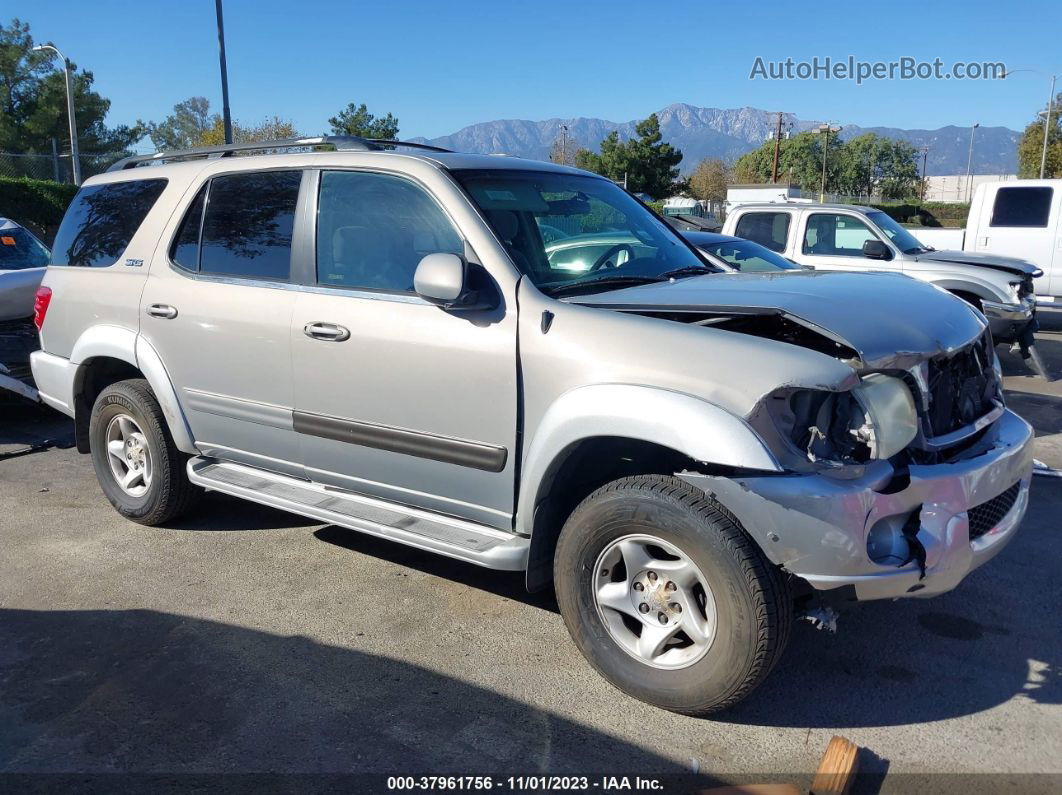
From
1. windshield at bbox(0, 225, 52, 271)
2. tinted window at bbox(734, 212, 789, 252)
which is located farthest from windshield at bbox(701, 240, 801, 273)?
windshield at bbox(0, 225, 52, 271)

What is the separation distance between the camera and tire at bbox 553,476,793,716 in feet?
9.39

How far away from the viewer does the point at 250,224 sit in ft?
14.6

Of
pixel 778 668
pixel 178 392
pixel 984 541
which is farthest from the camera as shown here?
pixel 178 392

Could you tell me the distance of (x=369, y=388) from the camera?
3793mm

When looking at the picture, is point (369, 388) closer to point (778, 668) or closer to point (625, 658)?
point (625, 658)

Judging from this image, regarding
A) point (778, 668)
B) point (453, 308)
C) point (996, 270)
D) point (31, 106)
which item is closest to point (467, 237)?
point (453, 308)

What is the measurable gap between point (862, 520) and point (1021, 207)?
12539 millimetres

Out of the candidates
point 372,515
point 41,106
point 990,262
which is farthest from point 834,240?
point 41,106

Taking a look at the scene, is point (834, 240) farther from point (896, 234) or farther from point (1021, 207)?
point (1021, 207)

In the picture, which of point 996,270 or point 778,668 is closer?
point 778,668

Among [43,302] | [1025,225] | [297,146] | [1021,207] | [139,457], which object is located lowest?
[139,457]

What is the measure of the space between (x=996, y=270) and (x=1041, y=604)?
670 cm

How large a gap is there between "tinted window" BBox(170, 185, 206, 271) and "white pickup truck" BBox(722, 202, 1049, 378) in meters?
6.49

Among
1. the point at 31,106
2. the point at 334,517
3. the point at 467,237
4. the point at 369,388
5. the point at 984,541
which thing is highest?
the point at 31,106
